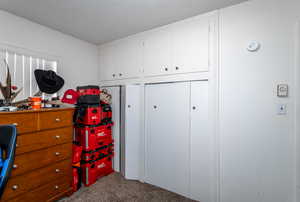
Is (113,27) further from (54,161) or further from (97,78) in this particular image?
(54,161)

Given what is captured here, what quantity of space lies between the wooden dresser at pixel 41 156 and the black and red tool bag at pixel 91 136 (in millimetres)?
277

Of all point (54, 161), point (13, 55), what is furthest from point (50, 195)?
point (13, 55)

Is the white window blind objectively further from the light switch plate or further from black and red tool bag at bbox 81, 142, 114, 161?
the light switch plate

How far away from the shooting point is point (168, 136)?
225cm

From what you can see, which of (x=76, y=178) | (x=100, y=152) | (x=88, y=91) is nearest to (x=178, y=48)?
(x=88, y=91)

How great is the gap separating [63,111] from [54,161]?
65 cm

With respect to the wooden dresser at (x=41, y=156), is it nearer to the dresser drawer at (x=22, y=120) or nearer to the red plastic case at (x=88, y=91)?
the dresser drawer at (x=22, y=120)

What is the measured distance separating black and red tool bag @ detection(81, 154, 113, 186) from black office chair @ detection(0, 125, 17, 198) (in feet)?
4.43

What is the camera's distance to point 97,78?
10.3 ft

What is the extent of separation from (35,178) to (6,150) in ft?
3.01

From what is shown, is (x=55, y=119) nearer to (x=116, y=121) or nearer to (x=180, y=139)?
(x=116, y=121)

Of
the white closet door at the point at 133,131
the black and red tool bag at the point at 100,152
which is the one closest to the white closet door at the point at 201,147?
the white closet door at the point at 133,131

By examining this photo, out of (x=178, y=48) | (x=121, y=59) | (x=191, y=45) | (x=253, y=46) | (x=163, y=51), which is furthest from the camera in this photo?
(x=121, y=59)

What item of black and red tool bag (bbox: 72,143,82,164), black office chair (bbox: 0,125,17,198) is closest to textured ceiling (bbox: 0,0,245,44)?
black office chair (bbox: 0,125,17,198)
